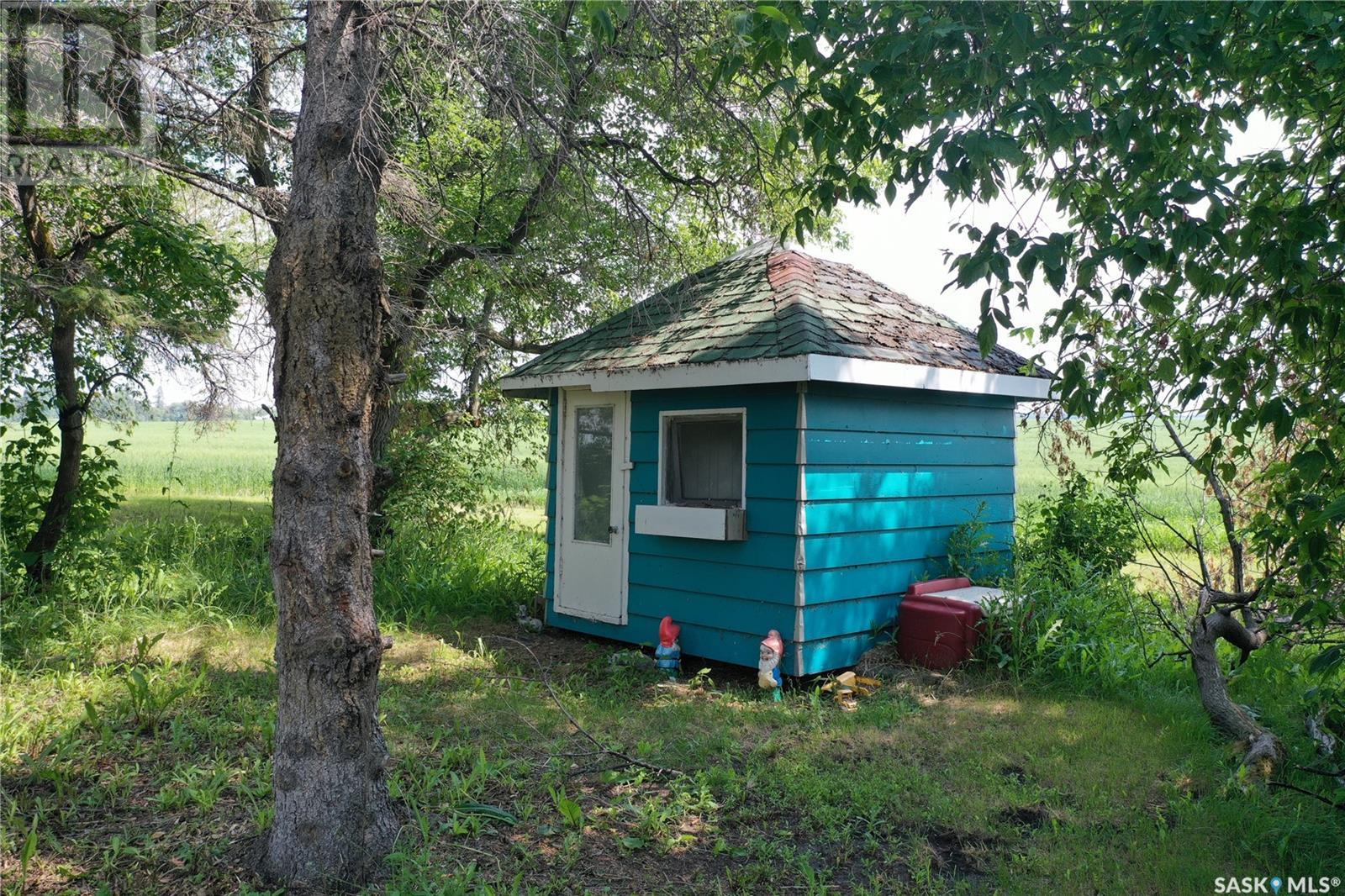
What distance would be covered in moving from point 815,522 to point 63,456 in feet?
21.4

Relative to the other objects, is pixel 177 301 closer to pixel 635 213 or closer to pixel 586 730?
pixel 635 213

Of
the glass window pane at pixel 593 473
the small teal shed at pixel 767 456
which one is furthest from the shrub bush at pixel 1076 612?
the glass window pane at pixel 593 473

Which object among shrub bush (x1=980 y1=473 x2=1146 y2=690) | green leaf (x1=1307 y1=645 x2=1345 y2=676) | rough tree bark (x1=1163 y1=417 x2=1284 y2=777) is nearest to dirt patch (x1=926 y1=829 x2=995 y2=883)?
green leaf (x1=1307 y1=645 x2=1345 y2=676)

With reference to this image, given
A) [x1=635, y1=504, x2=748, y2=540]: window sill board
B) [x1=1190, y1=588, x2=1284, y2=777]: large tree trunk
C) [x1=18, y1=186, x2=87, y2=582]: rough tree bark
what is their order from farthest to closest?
[x1=18, y1=186, x2=87, y2=582]: rough tree bark, [x1=635, y1=504, x2=748, y2=540]: window sill board, [x1=1190, y1=588, x2=1284, y2=777]: large tree trunk

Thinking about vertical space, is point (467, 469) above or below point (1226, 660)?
above

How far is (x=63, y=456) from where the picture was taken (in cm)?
759

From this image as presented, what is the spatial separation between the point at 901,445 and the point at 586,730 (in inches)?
139

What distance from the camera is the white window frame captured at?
21.9ft

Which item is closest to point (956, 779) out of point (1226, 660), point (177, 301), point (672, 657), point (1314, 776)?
point (1314, 776)

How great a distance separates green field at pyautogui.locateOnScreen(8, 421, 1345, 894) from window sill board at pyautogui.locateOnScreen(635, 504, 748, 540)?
1045mm

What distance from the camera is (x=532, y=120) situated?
16.3 feet

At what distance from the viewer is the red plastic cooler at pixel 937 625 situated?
6.56 metres

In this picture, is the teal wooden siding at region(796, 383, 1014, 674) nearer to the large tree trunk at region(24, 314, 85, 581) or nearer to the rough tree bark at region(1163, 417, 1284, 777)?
the rough tree bark at region(1163, 417, 1284, 777)

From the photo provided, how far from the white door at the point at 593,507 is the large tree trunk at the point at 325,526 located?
163 inches
